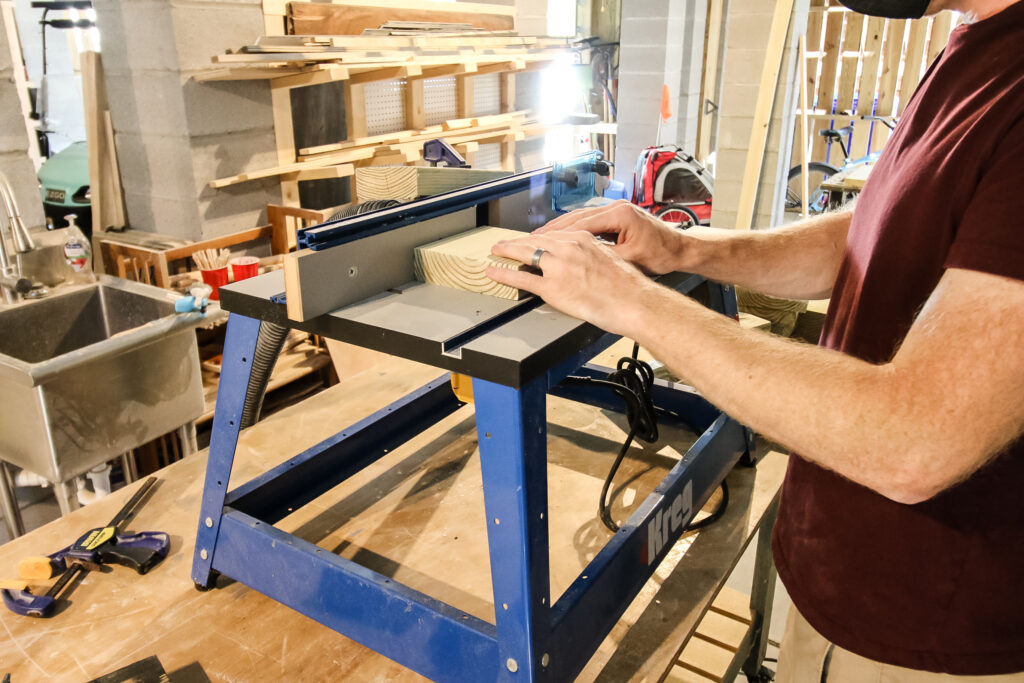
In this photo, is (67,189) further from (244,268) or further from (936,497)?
(936,497)

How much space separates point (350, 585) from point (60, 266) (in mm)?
1646

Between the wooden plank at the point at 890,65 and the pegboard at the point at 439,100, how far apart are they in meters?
4.83

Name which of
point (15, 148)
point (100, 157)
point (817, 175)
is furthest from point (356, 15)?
point (817, 175)

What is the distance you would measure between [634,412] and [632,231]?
1.57 ft

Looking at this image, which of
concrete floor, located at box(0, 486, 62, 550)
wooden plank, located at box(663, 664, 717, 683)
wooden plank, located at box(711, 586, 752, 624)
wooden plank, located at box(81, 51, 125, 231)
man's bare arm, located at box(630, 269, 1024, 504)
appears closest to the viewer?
man's bare arm, located at box(630, 269, 1024, 504)

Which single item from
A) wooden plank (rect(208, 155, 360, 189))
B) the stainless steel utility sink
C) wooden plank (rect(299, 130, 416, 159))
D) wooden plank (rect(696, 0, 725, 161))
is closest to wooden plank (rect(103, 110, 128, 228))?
wooden plank (rect(208, 155, 360, 189))

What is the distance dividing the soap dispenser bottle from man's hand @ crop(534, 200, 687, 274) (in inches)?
63.0

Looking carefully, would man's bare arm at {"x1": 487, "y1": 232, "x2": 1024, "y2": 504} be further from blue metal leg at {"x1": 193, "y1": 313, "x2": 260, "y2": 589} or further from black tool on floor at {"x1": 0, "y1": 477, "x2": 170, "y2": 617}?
black tool on floor at {"x1": 0, "y1": 477, "x2": 170, "y2": 617}

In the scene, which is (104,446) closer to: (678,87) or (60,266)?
(60,266)

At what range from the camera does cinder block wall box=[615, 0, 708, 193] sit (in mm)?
5578

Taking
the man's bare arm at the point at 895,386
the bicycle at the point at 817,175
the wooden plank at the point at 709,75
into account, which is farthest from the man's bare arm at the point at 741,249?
the wooden plank at the point at 709,75

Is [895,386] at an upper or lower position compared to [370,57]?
lower

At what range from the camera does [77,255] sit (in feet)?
6.81

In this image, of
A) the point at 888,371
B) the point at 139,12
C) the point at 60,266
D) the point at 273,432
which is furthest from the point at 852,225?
the point at 139,12
